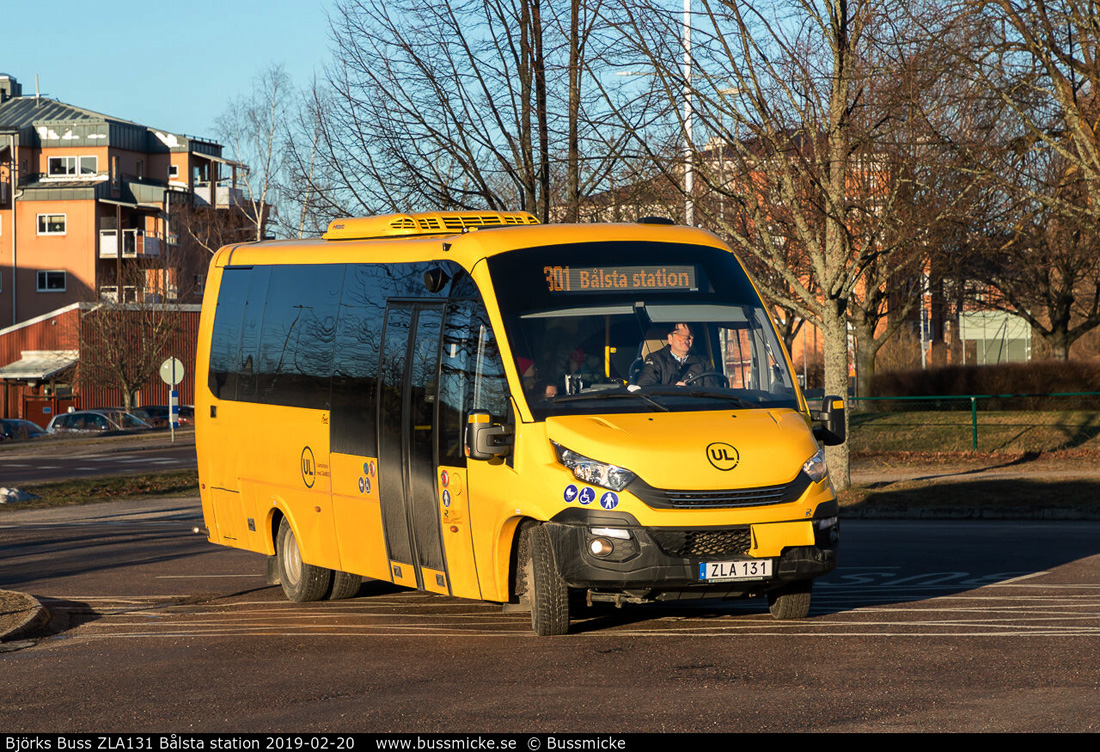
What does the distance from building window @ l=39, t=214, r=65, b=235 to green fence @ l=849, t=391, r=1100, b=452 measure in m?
A: 62.5

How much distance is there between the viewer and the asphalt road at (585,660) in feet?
23.1

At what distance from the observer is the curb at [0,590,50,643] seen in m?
→ 10.5

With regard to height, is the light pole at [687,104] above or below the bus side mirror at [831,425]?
above

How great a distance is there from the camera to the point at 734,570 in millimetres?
9000

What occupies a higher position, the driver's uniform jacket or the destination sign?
the destination sign

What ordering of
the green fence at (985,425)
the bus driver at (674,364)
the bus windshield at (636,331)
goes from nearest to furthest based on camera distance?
the bus windshield at (636,331)
the bus driver at (674,364)
the green fence at (985,425)

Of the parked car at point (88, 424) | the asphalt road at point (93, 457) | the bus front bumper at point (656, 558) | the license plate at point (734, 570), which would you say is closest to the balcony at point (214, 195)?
the parked car at point (88, 424)

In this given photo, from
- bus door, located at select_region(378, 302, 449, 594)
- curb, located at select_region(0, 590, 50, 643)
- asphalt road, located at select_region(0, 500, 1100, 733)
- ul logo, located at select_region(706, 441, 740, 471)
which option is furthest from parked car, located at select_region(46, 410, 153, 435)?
ul logo, located at select_region(706, 441, 740, 471)

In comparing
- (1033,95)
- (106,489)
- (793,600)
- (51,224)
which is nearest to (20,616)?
(793,600)

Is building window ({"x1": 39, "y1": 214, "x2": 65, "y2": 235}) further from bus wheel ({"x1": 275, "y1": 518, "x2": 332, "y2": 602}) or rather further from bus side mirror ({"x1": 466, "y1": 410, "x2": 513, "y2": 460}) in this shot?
bus side mirror ({"x1": 466, "y1": 410, "x2": 513, "y2": 460})

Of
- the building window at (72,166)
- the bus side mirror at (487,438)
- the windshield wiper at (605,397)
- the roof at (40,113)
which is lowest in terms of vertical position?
the bus side mirror at (487,438)

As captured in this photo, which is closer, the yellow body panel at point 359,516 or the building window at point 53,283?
the yellow body panel at point 359,516

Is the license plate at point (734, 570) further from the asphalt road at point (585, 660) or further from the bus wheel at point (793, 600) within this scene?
the bus wheel at point (793, 600)

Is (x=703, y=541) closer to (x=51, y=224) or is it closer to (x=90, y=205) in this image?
(x=90, y=205)
